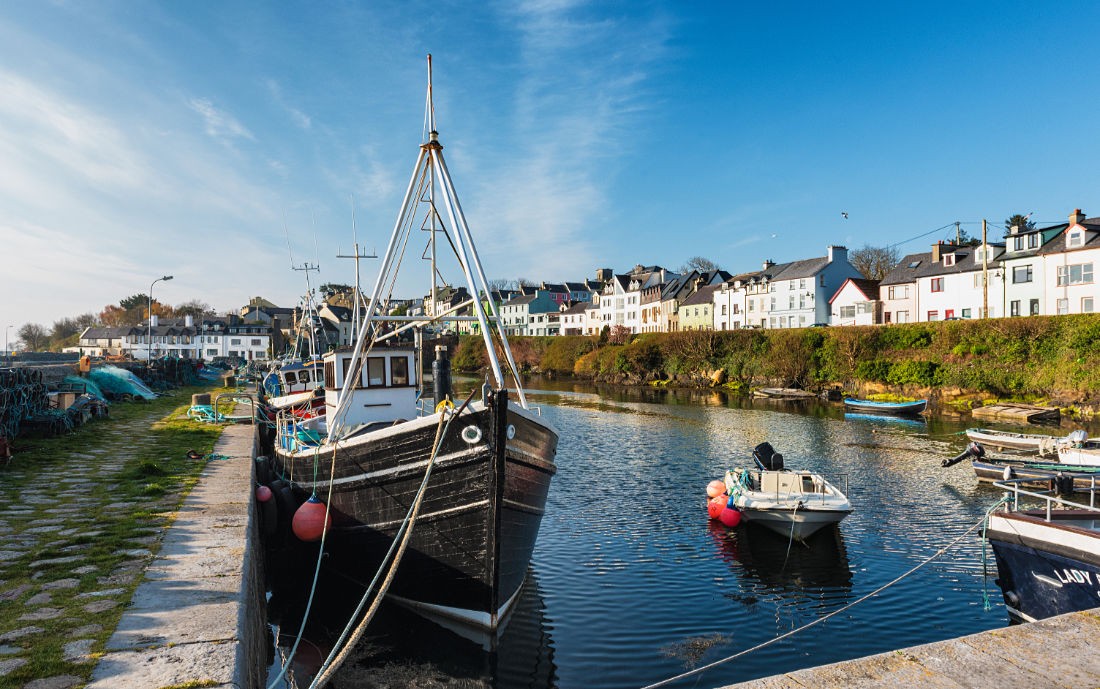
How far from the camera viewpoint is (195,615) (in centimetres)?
755

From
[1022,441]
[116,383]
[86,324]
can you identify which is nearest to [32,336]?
[86,324]

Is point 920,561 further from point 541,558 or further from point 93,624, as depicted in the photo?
point 93,624

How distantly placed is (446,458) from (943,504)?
1778 centimetres

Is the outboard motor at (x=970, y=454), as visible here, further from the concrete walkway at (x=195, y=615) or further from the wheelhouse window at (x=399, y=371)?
the concrete walkway at (x=195, y=615)

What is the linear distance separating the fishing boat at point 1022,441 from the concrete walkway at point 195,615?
28833 millimetres

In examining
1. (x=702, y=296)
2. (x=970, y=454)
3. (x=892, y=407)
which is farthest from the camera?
(x=702, y=296)

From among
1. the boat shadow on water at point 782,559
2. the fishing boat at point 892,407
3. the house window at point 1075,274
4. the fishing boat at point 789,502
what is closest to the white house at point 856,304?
the house window at point 1075,274

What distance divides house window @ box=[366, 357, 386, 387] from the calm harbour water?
4777 millimetres

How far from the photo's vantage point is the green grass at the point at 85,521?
7051 mm

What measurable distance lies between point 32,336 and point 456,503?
532ft

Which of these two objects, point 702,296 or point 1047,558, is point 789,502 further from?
point 702,296

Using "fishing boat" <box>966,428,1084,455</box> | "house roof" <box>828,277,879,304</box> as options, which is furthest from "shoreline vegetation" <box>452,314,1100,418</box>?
"fishing boat" <box>966,428,1084,455</box>

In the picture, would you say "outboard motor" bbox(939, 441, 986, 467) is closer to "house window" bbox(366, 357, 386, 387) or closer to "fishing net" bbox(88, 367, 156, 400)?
"house window" bbox(366, 357, 386, 387)

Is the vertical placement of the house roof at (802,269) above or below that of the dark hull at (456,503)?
above
